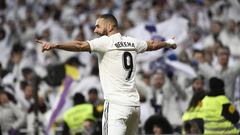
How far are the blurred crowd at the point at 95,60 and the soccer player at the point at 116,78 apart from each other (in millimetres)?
4668

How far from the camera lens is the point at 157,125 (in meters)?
16.2

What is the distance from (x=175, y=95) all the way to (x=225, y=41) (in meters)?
4.44

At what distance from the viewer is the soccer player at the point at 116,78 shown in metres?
11.4

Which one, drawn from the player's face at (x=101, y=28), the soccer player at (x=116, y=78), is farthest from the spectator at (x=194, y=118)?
the player's face at (x=101, y=28)

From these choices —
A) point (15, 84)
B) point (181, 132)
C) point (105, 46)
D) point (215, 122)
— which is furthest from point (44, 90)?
point (105, 46)

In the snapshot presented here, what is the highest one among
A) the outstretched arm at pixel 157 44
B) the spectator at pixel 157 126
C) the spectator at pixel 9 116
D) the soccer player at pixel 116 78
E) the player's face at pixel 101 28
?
the player's face at pixel 101 28

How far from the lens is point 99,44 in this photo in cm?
1130

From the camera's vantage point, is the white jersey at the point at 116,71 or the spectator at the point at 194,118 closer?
the white jersey at the point at 116,71

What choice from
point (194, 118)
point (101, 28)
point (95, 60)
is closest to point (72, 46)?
point (101, 28)

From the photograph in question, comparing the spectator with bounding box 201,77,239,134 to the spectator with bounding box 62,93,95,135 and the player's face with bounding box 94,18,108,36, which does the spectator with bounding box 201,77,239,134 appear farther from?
the player's face with bounding box 94,18,108,36

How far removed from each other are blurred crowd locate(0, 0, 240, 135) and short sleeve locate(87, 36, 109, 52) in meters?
4.91

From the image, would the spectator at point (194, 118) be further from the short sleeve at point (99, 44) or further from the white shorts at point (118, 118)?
the short sleeve at point (99, 44)

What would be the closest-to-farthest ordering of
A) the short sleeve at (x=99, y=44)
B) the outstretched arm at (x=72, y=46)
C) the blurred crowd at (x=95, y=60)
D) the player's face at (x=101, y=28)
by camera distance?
1. the outstretched arm at (x=72, y=46)
2. the short sleeve at (x=99, y=44)
3. the player's face at (x=101, y=28)
4. the blurred crowd at (x=95, y=60)

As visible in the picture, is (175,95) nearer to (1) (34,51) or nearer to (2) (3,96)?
(2) (3,96)
